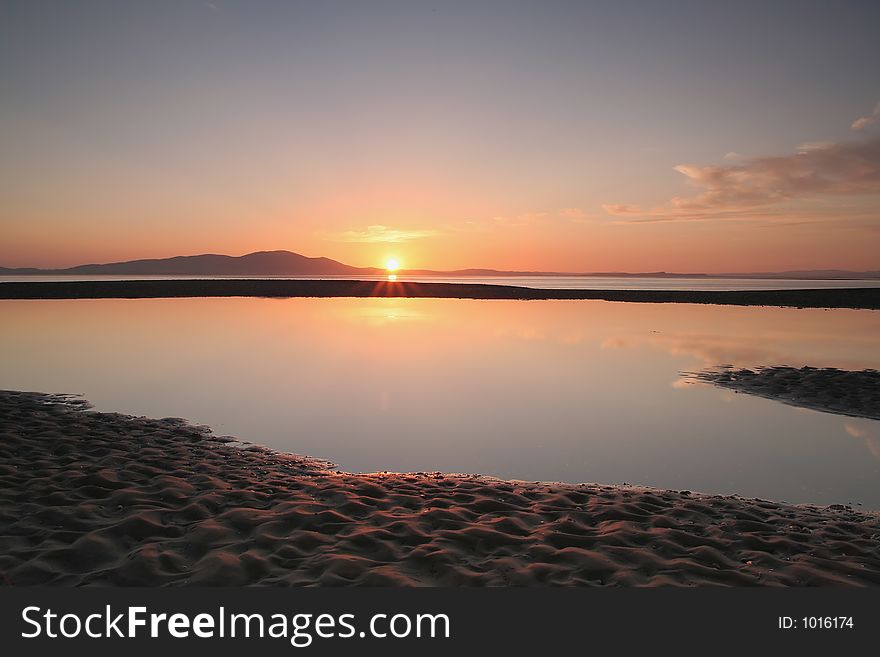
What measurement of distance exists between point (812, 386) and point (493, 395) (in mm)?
10647

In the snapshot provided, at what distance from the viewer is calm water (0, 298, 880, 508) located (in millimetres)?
10836

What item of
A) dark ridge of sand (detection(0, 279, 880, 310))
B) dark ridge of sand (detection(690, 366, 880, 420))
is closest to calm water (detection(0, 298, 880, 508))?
dark ridge of sand (detection(690, 366, 880, 420))

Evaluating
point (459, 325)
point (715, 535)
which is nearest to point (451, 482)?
point (715, 535)

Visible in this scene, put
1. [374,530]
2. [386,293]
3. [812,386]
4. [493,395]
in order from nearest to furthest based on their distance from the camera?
1. [374,530]
2. [493,395]
3. [812,386]
4. [386,293]

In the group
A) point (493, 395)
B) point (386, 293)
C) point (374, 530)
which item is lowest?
point (493, 395)

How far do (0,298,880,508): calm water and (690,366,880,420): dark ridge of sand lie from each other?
106 cm

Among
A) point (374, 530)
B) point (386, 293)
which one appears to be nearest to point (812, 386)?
point (374, 530)

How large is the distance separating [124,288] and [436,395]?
231 feet

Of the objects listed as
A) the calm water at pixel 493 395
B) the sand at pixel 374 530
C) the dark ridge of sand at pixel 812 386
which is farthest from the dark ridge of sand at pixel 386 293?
the sand at pixel 374 530

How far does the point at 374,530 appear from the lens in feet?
23.3

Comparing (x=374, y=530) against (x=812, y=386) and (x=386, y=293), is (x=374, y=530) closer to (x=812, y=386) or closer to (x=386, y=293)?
(x=812, y=386)

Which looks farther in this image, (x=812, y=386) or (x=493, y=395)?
(x=812, y=386)

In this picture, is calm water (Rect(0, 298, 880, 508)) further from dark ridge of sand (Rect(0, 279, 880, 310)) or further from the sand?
dark ridge of sand (Rect(0, 279, 880, 310))

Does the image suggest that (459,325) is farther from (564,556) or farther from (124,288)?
(124,288)
